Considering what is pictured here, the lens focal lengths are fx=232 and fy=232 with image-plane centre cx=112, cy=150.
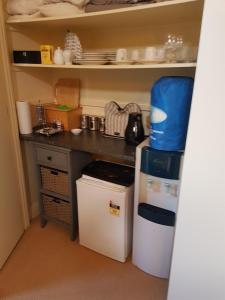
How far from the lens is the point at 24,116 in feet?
5.94

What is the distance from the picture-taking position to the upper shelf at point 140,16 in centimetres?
118

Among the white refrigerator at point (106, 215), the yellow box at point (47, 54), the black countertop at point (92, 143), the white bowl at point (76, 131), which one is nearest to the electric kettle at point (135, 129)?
the black countertop at point (92, 143)

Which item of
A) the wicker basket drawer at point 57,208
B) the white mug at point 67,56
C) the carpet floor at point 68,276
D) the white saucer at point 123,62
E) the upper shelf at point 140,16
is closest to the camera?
the upper shelf at point 140,16

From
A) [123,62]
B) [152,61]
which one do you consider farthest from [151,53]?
[123,62]

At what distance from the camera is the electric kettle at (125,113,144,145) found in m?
1.66

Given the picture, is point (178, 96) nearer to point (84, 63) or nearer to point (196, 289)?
point (84, 63)

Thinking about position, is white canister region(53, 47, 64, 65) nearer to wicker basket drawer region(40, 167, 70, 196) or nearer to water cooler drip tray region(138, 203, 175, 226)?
wicker basket drawer region(40, 167, 70, 196)

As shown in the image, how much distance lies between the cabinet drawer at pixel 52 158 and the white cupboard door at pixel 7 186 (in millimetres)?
205

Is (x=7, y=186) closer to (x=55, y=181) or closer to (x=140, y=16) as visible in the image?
(x=55, y=181)

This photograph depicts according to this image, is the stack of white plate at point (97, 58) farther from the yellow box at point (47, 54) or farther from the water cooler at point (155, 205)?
the water cooler at point (155, 205)

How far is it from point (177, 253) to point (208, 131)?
0.66 meters

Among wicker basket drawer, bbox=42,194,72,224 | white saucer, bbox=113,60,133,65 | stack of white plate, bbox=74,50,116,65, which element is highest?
stack of white plate, bbox=74,50,116,65

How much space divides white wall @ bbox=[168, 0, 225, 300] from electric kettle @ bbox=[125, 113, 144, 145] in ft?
2.19

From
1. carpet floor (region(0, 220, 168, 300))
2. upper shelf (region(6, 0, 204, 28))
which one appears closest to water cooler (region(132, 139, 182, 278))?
carpet floor (region(0, 220, 168, 300))
